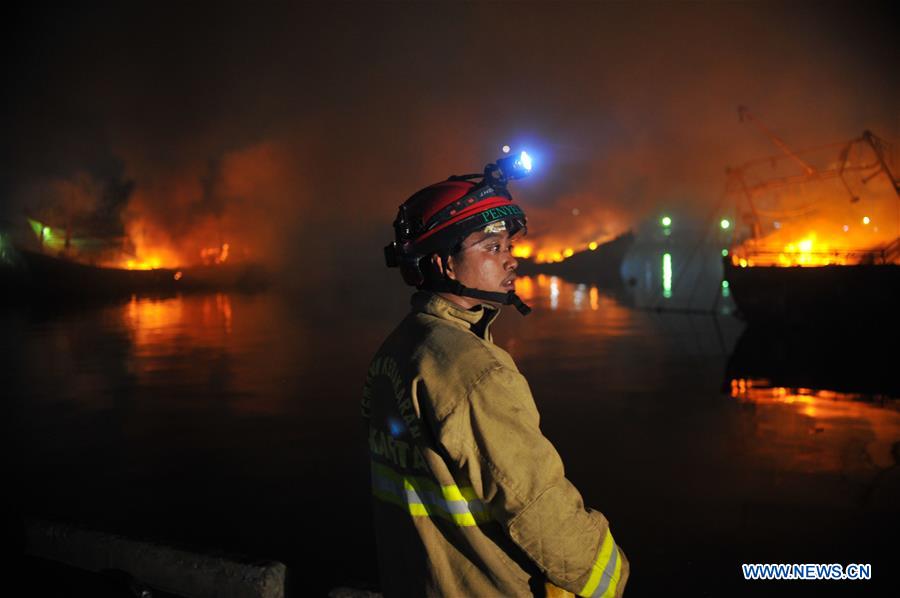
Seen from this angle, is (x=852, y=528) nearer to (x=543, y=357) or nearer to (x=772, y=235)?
(x=543, y=357)

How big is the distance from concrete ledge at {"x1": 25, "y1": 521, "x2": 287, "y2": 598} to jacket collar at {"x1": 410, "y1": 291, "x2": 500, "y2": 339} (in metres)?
2.26

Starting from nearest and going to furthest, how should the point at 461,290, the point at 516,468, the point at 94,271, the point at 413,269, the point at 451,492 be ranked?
the point at 516,468, the point at 451,492, the point at 461,290, the point at 413,269, the point at 94,271

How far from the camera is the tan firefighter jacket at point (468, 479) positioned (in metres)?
1.61

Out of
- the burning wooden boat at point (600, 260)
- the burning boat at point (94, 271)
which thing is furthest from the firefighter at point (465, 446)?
the burning wooden boat at point (600, 260)

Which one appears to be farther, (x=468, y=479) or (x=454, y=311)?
(x=454, y=311)

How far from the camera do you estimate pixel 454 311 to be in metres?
1.94

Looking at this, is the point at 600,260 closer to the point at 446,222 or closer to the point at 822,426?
the point at 822,426

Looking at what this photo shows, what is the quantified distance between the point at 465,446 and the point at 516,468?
145 mm

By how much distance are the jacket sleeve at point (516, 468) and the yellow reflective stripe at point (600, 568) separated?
114mm

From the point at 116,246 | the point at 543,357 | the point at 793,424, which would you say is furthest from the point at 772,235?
the point at 116,246

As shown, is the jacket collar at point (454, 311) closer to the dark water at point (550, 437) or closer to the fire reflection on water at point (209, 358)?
the dark water at point (550, 437)

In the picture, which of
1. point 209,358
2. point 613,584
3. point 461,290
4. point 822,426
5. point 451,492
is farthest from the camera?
point 209,358

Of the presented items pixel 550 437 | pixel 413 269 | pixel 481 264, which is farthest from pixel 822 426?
pixel 413 269

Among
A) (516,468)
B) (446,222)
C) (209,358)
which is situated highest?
(446,222)
